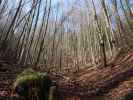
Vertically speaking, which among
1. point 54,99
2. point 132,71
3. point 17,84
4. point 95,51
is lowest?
point 54,99

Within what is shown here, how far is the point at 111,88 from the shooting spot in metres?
15.5

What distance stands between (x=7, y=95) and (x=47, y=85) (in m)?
1.48

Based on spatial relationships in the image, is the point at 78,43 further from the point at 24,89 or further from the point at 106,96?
the point at 24,89

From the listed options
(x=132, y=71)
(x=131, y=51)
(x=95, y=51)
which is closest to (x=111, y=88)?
(x=132, y=71)

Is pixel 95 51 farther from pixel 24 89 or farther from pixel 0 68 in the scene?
pixel 24 89

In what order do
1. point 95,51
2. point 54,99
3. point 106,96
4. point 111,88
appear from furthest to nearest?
point 95,51
point 111,88
point 106,96
point 54,99

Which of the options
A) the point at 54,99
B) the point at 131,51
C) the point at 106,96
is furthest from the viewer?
the point at 131,51

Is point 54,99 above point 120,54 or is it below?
below

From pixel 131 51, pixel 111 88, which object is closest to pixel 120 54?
pixel 131 51

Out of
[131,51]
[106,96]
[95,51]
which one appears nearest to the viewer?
[106,96]

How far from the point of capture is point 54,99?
26.0 ft

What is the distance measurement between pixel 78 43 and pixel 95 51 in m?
14.1

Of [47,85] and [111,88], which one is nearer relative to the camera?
[47,85]

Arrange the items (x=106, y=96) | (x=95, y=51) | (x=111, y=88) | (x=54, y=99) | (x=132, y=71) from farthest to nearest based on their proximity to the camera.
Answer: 1. (x=95, y=51)
2. (x=132, y=71)
3. (x=111, y=88)
4. (x=106, y=96)
5. (x=54, y=99)
